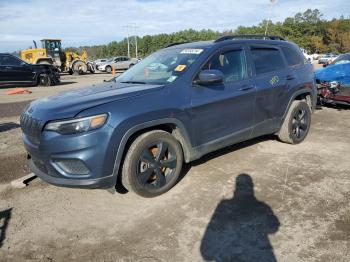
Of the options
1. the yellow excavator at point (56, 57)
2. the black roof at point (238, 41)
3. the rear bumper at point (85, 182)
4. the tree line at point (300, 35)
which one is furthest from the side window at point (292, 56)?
the tree line at point (300, 35)

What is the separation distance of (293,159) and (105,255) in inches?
131

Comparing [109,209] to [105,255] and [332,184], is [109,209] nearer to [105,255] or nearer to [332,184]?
[105,255]

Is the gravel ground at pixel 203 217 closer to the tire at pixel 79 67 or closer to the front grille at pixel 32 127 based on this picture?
the front grille at pixel 32 127

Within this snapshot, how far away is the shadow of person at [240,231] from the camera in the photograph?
297cm

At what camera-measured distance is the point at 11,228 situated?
3475 mm

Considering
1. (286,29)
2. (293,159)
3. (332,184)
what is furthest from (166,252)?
(286,29)

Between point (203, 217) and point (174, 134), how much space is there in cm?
110

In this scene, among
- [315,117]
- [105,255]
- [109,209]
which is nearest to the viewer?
[105,255]

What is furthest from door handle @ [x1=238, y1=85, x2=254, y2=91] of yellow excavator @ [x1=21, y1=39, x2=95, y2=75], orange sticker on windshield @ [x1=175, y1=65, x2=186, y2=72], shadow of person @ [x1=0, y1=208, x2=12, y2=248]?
yellow excavator @ [x1=21, y1=39, x2=95, y2=75]

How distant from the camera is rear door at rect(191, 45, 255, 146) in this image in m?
4.26

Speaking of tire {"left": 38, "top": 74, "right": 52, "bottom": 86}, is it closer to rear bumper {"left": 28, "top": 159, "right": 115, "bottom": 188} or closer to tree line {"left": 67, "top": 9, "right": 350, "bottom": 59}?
rear bumper {"left": 28, "top": 159, "right": 115, "bottom": 188}

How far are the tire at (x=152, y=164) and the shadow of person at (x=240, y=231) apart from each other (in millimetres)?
725

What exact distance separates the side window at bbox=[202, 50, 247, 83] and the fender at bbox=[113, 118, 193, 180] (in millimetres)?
899

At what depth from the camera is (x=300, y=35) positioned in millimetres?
86688
